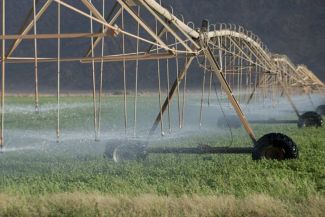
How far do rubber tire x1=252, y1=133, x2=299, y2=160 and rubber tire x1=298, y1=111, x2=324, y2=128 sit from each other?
1356 cm

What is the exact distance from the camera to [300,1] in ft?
470

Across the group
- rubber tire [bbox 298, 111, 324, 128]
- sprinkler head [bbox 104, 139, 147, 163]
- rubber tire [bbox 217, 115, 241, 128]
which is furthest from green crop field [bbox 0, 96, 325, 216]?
rubber tire [bbox 217, 115, 241, 128]

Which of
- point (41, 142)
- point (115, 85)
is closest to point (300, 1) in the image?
point (115, 85)

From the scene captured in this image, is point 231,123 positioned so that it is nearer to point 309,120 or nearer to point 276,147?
point 309,120

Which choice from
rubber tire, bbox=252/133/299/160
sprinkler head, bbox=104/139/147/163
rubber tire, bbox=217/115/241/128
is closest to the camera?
rubber tire, bbox=252/133/299/160

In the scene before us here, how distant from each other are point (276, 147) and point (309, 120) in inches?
560

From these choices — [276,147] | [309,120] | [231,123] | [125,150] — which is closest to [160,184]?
[276,147]

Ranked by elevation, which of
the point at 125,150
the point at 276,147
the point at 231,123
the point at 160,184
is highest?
→ the point at 276,147

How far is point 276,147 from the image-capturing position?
653 inches

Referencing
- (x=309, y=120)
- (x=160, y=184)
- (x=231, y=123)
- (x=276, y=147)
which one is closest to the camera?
(x=160, y=184)

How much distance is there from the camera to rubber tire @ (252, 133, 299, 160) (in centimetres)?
1633

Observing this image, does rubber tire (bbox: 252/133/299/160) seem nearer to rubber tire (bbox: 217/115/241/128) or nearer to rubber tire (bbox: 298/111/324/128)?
rubber tire (bbox: 298/111/324/128)

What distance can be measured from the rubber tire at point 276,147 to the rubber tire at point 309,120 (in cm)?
1356

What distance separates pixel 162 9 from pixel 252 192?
529 centimetres
